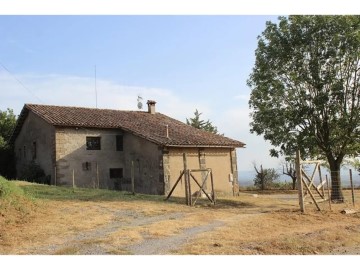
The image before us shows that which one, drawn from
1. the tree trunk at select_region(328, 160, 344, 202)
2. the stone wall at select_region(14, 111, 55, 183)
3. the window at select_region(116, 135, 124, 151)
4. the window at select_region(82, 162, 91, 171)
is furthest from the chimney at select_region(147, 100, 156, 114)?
the tree trunk at select_region(328, 160, 344, 202)

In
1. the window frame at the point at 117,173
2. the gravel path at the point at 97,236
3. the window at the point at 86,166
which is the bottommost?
the gravel path at the point at 97,236

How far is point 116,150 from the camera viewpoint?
2955 cm

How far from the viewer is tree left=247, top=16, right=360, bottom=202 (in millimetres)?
23234

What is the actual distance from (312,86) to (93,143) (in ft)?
50.2

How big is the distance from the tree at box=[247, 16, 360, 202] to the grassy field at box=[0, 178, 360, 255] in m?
6.06

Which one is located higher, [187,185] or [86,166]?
[86,166]

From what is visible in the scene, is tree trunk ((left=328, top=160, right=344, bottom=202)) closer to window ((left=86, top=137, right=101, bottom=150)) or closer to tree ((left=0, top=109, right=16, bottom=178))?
window ((left=86, top=137, right=101, bottom=150))

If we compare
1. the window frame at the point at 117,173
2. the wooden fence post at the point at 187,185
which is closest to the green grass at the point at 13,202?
the wooden fence post at the point at 187,185

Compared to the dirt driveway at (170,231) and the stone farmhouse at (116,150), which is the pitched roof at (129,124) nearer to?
the stone farmhouse at (116,150)

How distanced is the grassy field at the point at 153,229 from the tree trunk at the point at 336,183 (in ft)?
18.5

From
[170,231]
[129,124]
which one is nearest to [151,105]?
[129,124]

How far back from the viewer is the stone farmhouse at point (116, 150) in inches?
1049

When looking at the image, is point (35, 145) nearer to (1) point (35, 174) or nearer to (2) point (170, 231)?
(1) point (35, 174)

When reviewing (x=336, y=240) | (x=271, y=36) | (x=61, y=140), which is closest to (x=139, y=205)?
(x=336, y=240)
